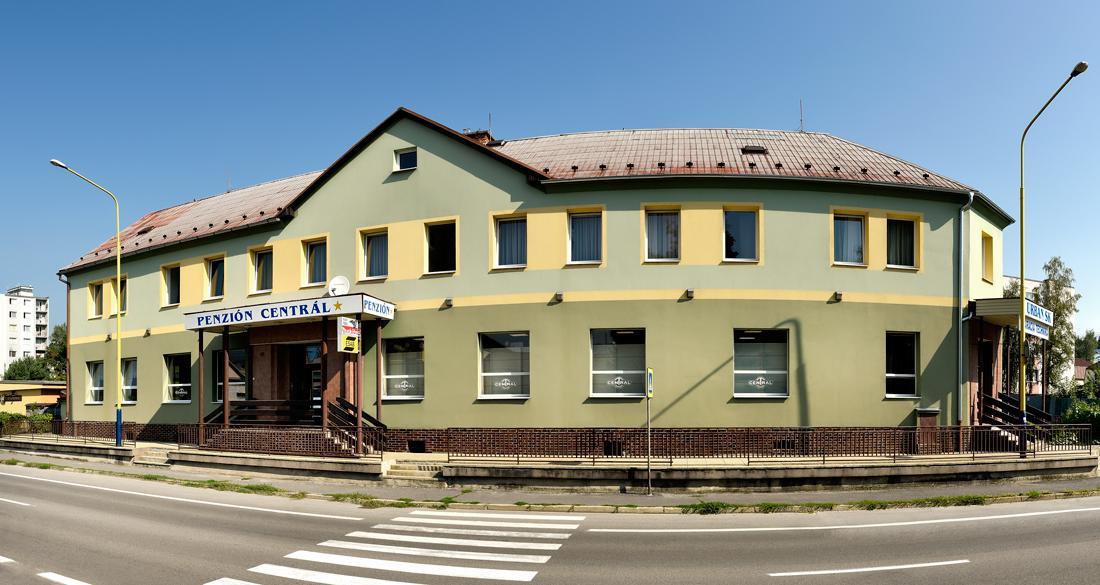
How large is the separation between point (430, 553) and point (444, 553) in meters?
0.20

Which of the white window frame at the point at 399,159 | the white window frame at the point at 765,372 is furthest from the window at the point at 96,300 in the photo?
the white window frame at the point at 765,372

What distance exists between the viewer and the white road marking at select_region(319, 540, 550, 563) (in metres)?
9.77

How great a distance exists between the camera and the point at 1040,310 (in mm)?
20938

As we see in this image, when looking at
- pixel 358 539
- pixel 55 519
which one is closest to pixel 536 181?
pixel 358 539

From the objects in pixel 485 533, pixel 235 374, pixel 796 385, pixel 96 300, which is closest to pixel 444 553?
pixel 485 533

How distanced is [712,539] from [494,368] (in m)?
11.1

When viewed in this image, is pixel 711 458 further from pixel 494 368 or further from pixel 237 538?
pixel 237 538

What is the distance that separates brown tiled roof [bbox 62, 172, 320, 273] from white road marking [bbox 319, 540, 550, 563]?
16.6 meters

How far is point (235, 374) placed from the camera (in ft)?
86.1

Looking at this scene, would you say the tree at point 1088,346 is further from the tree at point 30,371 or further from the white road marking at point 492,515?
the tree at point 30,371

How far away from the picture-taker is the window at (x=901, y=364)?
20406 millimetres

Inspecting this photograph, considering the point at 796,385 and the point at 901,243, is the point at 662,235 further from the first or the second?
the point at 901,243

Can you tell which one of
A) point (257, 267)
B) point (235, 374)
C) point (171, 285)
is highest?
point (257, 267)

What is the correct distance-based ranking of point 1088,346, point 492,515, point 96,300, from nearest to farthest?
point 492,515 < point 96,300 < point 1088,346
